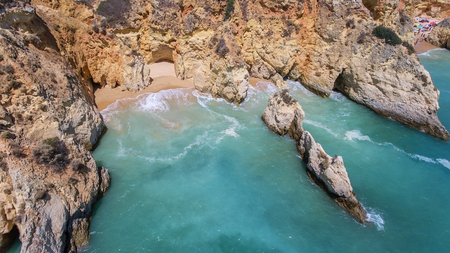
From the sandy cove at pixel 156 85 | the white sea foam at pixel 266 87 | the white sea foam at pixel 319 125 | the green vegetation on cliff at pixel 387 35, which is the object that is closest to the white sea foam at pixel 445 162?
the white sea foam at pixel 319 125

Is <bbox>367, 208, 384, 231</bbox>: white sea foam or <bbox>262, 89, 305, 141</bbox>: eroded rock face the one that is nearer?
<bbox>367, 208, 384, 231</bbox>: white sea foam

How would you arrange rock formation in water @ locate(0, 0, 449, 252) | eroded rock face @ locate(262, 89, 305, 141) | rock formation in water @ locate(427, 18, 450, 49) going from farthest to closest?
1. rock formation in water @ locate(427, 18, 450, 49)
2. eroded rock face @ locate(262, 89, 305, 141)
3. rock formation in water @ locate(0, 0, 449, 252)

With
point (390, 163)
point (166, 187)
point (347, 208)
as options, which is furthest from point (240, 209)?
point (390, 163)

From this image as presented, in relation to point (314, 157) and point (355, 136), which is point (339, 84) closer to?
point (355, 136)

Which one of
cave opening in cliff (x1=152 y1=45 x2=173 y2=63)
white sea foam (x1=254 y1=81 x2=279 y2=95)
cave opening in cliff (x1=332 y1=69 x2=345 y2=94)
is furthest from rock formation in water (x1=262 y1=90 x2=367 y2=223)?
cave opening in cliff (x1=152 y1=45 x2=173 y2=63)

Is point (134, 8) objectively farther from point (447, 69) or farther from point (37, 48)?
point (447, 69)

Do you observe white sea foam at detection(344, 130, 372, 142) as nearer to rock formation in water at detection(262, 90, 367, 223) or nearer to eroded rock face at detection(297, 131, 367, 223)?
rock formation in water at detection(262, 90, 367, 223)
